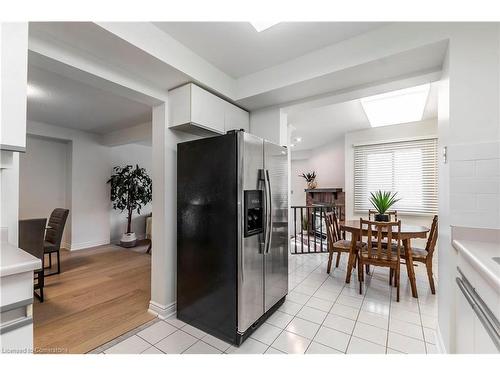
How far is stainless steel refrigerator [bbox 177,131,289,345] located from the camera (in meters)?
1.78

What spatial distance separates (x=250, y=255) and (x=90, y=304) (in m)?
1.98

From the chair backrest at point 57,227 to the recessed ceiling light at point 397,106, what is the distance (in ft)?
15.1

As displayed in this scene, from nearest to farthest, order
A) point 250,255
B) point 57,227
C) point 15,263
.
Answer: point 15,263
point 250,255
point 57,227

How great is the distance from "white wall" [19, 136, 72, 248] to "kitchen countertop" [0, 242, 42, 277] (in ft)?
14.8

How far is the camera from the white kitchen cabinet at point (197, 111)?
211 centimetres

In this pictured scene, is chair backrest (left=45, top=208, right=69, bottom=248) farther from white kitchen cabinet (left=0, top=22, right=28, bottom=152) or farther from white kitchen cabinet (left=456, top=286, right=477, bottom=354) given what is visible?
white kitchen cabinet (left=456, top=286, right=477, bottom=354)

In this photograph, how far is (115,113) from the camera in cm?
365

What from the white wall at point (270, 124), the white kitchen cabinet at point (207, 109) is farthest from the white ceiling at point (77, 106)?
the white wall at point (270, 124)

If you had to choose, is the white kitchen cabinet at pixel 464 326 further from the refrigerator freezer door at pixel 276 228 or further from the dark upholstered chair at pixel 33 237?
the dark upholstered chair at pixel 33 237

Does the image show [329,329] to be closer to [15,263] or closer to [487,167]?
[487,167]

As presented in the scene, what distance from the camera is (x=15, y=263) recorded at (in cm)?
87

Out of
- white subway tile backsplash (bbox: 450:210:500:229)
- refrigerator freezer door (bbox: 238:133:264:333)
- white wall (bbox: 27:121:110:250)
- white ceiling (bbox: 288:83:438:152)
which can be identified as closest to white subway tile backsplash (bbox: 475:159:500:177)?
white subway tile backsplash (bbox: 450:210:500:229)

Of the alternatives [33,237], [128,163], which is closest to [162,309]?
[33,237]
